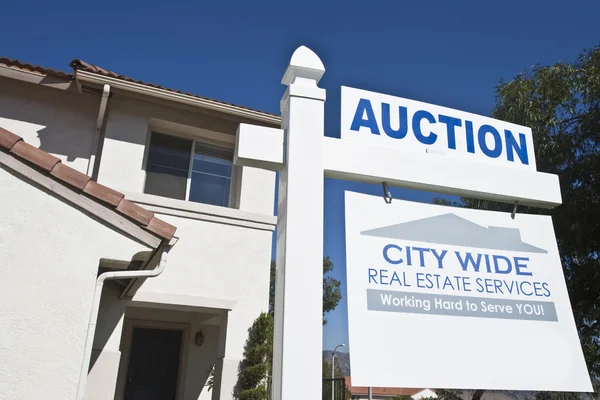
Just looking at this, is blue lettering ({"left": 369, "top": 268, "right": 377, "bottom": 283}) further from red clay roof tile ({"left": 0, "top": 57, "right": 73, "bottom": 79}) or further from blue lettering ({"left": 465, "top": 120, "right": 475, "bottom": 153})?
red clay roof tile ({"left": 0, "top": 57, "right": 73, "bottom": 79})

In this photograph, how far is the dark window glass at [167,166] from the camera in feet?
29.9

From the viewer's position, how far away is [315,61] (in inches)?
128

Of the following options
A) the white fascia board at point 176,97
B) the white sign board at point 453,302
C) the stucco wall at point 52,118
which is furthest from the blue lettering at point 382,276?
the stucco wall at point 52,118

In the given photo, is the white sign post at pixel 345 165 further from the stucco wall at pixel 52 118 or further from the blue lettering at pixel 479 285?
the stucco wall at pixel 52 118

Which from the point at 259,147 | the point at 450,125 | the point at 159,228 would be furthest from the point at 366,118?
the point at 159,228

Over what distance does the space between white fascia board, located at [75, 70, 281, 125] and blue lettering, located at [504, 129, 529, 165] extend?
614cm

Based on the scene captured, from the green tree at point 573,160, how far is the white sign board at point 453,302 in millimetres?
5990

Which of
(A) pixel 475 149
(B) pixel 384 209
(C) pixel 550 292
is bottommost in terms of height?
(C) pixel 550 292

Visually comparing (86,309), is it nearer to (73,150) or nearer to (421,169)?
(421,169)

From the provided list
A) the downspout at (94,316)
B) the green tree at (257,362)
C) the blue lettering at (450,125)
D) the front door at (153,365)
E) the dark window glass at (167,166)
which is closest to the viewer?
the blue lettering at (450,125)

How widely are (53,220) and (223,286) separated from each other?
3.94 m

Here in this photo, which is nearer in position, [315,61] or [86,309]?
[315,61]

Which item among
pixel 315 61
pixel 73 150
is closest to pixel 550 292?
pixel 315 61

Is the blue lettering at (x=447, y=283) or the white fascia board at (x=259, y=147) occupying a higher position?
the white fascia board at (x=259, y=147)
